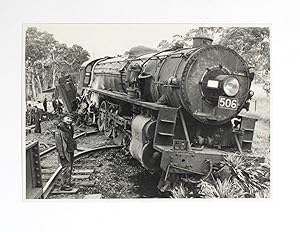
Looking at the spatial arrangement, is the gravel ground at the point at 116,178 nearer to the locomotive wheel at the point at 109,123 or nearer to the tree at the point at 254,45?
the locomotive wheel at the point at 109,123

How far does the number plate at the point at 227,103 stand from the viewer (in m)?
2.92

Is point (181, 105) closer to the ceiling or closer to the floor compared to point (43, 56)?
closer to the floor

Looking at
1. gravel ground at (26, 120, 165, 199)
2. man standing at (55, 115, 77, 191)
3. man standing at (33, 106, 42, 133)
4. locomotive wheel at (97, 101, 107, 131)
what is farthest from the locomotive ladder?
man standing at (33, 106, 42, 133)

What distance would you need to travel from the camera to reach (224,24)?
300 cm

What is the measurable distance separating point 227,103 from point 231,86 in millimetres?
104

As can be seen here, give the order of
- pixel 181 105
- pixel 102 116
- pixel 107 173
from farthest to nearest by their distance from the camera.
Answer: pixel 102 116, pixel 107 173, pixel 181 105

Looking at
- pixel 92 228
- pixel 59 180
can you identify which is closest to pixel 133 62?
pixel 59 180

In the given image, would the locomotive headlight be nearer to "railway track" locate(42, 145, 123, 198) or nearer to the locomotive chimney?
the locomotive chimney

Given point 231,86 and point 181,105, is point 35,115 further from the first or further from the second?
point 231,86

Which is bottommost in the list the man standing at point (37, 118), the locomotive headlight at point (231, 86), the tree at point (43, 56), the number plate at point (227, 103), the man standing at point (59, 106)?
the man standing at point (37, 118)

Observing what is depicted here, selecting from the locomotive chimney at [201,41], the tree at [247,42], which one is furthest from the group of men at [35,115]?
the locomotive chimney at [201,41]

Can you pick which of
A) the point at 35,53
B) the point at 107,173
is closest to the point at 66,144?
the point at 107,173

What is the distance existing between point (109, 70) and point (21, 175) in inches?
32.6

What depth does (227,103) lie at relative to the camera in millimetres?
2936
